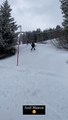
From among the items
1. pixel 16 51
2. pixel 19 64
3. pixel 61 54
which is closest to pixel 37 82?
pixel 19 64

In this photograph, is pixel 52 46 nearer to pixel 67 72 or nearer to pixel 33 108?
pixel 67 72

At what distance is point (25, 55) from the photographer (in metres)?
43.9

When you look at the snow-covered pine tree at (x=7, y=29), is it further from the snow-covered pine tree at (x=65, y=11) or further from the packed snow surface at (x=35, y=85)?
the snow-covered pine tree at (x=65, y=11)

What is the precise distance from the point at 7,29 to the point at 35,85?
44.8 ft

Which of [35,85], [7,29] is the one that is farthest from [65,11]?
[35,85]

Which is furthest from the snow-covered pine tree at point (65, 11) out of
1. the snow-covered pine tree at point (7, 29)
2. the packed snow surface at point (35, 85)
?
the snow-covered pine tree at point (7, 29)

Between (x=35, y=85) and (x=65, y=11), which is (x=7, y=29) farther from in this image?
(x=35, y=85)

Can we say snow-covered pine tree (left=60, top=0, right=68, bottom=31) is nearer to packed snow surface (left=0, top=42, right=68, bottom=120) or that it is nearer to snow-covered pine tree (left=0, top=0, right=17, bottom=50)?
packed snow surface (left=0, top=42, right=68, bottom=120)

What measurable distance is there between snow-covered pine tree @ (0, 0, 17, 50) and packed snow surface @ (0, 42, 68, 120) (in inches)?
75.7

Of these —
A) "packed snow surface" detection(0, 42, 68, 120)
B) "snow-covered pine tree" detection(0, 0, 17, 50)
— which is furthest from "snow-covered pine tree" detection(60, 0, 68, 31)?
"snow-covered pine tree" detection(0, 0, 17, 50)

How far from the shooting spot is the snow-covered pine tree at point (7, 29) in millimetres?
43625

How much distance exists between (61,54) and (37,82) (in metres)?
10.5

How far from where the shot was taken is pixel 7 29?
145 feet

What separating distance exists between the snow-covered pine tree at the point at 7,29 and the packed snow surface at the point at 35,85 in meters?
1.92
